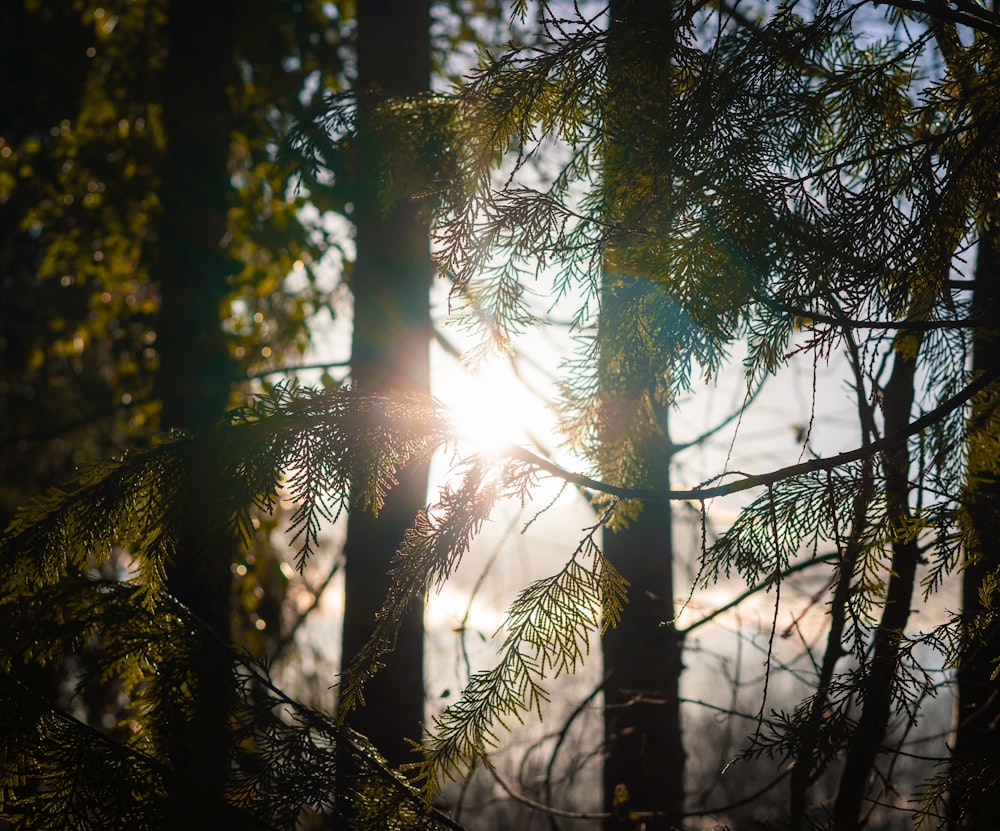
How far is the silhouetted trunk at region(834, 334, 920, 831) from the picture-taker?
1.60m

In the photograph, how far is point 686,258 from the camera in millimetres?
1537

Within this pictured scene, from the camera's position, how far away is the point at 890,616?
231 centimetres

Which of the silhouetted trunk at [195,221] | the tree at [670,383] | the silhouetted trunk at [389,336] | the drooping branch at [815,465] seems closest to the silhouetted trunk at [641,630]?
A: the tree at [670,383]

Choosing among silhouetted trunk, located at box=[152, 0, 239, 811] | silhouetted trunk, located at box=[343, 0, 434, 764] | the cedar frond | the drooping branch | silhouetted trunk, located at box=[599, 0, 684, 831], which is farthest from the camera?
silhouetted trunk, located at box=[152, 0, 239, 811]

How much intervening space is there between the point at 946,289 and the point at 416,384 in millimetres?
1896

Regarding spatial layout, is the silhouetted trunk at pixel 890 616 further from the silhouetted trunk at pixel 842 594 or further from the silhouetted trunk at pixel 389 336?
the silhouetted trunk at pixel 389 336

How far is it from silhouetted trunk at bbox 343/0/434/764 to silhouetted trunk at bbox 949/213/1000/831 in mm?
1690

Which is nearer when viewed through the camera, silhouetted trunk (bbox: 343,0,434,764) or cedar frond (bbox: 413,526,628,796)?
cedar frond (bbox: 413,526,628,796)

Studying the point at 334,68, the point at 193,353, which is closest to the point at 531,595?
the point at 193,353

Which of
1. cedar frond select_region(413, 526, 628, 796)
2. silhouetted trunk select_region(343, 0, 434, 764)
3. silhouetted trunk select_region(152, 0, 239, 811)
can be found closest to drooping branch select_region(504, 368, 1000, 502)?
cedar frond select_region(413, 526, 628, 796)

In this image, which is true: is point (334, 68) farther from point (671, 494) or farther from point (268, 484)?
point (671, 494)

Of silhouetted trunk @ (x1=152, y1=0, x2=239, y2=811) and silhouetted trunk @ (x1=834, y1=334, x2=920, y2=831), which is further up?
silhouetted trunk @ (x1=152, y1=0, x2=239, y2=811)

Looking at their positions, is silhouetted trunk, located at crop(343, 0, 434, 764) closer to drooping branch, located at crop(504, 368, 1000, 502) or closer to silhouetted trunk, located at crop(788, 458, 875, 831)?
drooping branch, located at crop(504, 368, 1000, 502)

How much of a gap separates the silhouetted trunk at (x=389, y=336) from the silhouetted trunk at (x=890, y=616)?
1.49 meters
